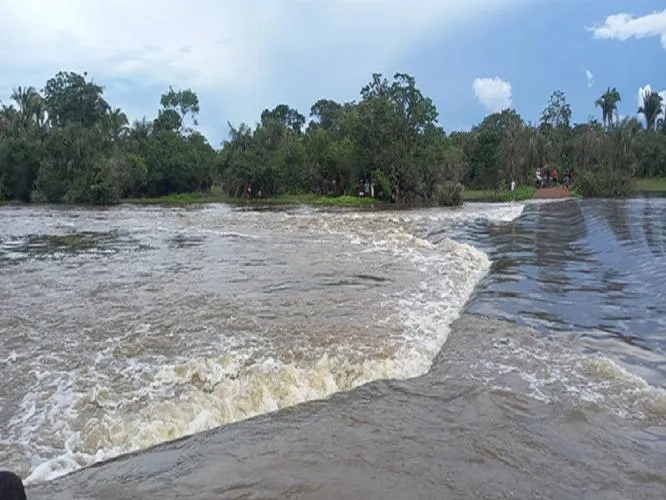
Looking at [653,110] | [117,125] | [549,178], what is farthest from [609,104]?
[117,125]

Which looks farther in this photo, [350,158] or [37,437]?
[350,158]

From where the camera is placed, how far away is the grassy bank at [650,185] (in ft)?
150

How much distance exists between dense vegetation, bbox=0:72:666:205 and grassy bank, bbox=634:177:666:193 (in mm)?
1334

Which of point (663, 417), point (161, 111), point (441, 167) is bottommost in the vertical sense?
point (663, 417)

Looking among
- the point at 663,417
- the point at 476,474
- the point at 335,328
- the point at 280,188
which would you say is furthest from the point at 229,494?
the point at 280,188

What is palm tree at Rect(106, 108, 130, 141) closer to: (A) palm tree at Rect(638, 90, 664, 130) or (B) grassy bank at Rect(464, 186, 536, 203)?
(B) grassy bank at Rect(464, 186, 536, 203)

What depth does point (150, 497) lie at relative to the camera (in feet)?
11.0

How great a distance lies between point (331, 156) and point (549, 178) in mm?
17849

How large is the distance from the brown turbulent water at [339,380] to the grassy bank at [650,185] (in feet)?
126

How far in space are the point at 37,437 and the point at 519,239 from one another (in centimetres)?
1415

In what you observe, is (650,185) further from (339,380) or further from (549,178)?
(339,380)

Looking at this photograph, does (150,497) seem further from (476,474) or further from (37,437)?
(476,474)

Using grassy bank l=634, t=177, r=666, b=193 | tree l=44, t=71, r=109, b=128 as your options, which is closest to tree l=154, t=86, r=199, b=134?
tree l=44, t=71, r=109, b=128

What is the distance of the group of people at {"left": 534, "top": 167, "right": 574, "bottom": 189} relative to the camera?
45688 millimetres
